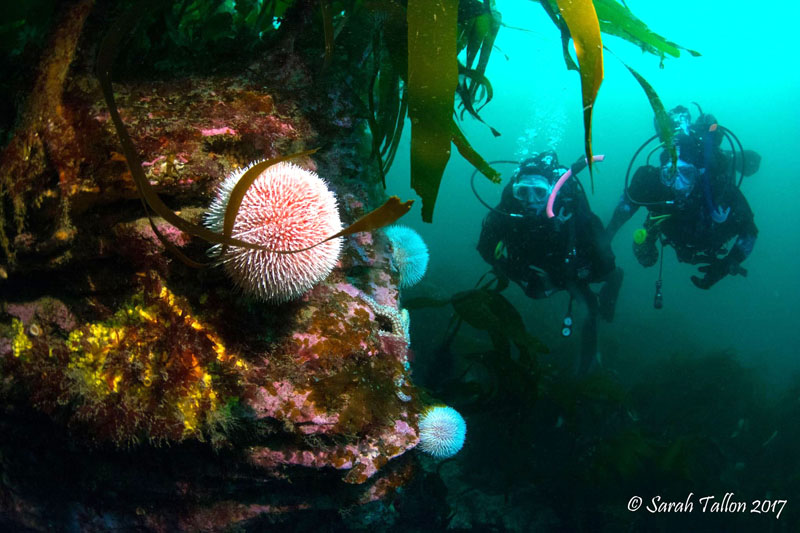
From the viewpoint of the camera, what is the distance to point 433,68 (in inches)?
69.6

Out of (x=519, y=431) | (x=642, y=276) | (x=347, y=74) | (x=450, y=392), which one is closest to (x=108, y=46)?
(x=347, y=74)

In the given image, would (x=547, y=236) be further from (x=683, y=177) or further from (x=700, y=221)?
(x=700, y=221)

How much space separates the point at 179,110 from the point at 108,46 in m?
0.57

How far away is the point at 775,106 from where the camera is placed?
254ft

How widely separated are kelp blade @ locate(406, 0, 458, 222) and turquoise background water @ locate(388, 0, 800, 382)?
7.58ft

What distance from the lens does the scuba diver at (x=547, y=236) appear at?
661 cm

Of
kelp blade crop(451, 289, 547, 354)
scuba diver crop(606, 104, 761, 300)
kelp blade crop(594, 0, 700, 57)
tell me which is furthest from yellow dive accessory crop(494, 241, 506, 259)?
kelp blade crop(594, 0, 700, 57)

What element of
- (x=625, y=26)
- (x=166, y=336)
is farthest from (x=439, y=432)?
(x=625, y=26)

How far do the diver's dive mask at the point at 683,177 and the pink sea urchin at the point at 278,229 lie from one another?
753 cm

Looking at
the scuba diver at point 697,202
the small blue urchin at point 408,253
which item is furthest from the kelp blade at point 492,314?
the scuba diver at point 697,202

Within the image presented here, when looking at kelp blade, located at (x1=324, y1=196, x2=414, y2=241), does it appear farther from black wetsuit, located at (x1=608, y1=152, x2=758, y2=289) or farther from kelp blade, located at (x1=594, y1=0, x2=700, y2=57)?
black wetsuit, located at (x1=608, y1=152, x2=758, y2=289)

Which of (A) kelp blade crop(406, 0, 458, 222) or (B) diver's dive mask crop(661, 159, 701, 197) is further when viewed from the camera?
(B) diver's dive mask crop(661, 159, 701, 197)

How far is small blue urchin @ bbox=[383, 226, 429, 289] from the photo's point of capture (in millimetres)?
3400

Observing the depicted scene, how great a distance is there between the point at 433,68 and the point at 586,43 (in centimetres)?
70
